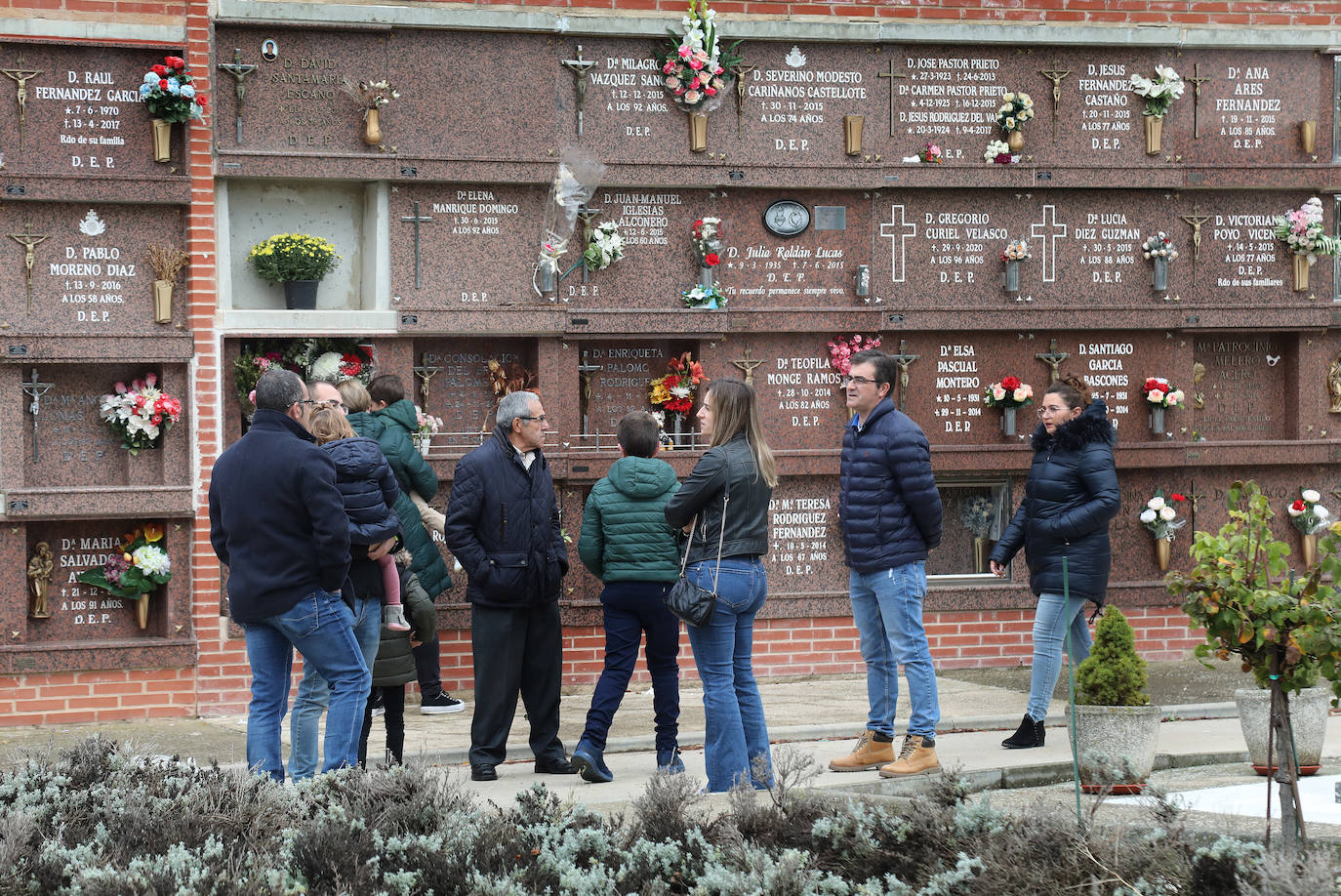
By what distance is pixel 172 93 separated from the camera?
7.97 metres

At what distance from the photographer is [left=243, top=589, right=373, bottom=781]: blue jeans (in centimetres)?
526

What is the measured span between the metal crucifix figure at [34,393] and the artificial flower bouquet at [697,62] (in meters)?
4.05

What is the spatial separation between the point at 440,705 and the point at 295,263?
266 centimetres

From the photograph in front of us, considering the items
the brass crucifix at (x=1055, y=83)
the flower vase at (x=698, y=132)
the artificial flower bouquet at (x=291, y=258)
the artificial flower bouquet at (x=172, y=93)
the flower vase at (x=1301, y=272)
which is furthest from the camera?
the flower vase at (x=1301, y=272)

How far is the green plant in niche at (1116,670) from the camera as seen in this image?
19.0ft

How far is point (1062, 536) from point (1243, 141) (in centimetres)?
418

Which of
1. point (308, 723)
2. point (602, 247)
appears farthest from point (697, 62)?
point (308, 723)

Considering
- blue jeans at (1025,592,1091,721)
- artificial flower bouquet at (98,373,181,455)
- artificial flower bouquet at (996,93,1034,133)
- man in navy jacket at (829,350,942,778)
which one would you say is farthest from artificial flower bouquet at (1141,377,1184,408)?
artificial flower bouquet at (98,373,181,455)

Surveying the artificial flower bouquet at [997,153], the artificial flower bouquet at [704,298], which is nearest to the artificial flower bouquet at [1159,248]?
the artificial flower bouquet at [997,153]

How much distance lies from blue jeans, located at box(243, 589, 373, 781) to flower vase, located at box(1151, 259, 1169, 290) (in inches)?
241

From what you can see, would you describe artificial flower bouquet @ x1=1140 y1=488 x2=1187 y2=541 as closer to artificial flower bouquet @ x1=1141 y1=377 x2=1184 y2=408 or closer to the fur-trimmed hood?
artificial flower bouquet @ x1=1141 y1=377 x2=1184 y2=408

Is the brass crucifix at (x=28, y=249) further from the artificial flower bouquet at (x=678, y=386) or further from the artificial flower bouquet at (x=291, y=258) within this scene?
the artificial flower bouquet at (x=678, y=386)

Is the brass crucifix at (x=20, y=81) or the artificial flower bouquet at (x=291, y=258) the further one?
the artificial flower bouquet at (x=291, y=258)

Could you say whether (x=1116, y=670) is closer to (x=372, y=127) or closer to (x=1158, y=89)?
(x=1158, y=89)
